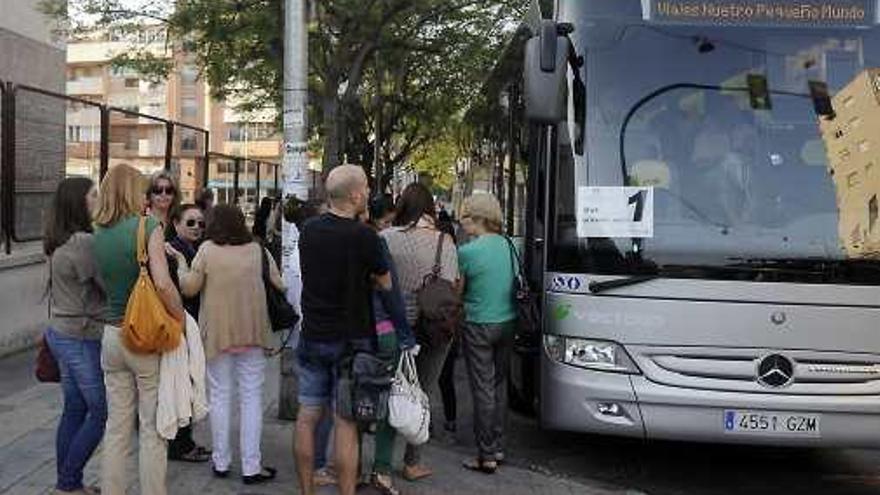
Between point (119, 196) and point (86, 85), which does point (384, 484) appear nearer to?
point (119, 196)

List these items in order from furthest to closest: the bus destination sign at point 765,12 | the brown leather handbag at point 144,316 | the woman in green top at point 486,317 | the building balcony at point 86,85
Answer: the building balcony at point 86,85 < the woman in green top at point 486,317 < the bus destination sign at point 765,12 < the brown leather handbag at point 144,316

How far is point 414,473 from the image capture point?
669cm

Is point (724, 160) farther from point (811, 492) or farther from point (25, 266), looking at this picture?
point (25, 266)

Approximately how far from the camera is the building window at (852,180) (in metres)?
6.43

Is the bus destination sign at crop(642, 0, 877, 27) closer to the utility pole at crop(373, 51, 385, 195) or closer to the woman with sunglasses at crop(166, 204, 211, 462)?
the woman with sunglasses at crop(166, 204, 211, 462)

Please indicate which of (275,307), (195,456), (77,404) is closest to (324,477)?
(195,456)

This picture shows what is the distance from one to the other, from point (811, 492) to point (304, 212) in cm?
378

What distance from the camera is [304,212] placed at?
7441 mm

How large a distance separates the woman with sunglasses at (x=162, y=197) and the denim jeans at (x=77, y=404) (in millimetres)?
1172

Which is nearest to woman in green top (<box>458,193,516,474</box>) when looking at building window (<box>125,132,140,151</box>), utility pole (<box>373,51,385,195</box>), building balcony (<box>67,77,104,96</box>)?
building window (<box>125,132,140,151</box>)

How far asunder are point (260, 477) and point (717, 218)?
2.98 metres

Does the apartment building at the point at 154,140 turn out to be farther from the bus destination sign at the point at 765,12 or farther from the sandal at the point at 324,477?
the bus destination sign at the point at 765,12

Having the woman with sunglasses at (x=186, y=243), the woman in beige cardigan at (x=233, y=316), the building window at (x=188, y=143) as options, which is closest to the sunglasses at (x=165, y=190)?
the woman with sunglasses at (x=186, y=243)

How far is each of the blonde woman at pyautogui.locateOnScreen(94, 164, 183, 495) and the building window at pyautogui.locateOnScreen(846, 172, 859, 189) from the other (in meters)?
3.84
